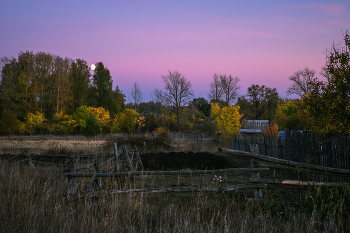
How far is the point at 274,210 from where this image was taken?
17.0 feet

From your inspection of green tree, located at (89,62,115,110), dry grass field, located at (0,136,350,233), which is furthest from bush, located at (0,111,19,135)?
dry grass field, located at (0,136,350,233)

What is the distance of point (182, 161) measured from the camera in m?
13.2

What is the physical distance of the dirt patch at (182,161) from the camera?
12555 millimetres

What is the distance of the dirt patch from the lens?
12.6 m

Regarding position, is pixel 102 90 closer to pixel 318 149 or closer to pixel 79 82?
pixel 79 82

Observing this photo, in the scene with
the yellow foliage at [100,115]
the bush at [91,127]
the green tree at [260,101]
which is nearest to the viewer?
the bush at [91,127]

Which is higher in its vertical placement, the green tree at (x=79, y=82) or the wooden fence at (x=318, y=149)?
the green tree at (x=79, y=82)

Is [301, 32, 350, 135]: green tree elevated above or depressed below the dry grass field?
above

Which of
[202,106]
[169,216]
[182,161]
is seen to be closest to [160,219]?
[169,216]

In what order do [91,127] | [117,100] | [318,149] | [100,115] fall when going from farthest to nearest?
[117,100] < [100,115] < [91,127] < [318,149]

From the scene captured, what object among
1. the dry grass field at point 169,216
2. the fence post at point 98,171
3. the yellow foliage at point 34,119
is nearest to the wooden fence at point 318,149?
the dry grass field at point 169,216

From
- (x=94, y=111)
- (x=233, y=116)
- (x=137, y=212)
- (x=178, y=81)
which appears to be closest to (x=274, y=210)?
(x=137, y=212)

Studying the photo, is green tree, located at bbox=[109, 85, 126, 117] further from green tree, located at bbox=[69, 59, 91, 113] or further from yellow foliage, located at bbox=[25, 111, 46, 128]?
yellow foliage, located at bbox=[25, 111, 46, 128]

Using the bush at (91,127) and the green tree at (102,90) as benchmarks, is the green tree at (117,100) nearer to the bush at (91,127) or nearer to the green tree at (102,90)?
the green tree at (102,90)
